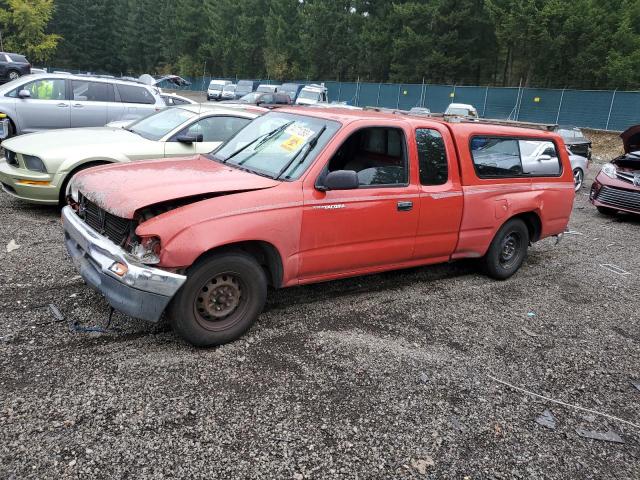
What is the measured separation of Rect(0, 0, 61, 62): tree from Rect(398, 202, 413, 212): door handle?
55.7 meters

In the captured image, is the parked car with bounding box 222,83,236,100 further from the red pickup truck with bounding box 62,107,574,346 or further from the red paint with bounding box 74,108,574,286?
the red paint with bounding box 74,108,574,286

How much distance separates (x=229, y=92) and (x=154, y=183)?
3572cm

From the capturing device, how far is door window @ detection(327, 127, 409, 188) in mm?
4516

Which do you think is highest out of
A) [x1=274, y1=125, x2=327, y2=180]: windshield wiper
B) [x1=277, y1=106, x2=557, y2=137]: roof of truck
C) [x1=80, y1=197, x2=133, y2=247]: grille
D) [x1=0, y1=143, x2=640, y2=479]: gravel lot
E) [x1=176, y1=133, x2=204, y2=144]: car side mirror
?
[x1=277, y1=106, x2=557, y2=137]: roof of truck

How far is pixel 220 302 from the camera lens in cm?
382

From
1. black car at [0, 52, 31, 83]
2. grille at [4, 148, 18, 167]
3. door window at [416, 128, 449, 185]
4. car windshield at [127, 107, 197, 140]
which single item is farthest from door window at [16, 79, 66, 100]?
black car at [0, 52, 31, 83]

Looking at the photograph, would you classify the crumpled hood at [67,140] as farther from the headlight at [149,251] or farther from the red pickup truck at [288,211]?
the headlight at [149,251]

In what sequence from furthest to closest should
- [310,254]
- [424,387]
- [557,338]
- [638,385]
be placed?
[557,338] → [310,254] → [638,385] → [424,387]

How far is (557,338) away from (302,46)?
58427 mm

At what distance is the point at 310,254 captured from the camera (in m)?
4.22

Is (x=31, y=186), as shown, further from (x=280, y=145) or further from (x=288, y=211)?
(x=288, y=211)

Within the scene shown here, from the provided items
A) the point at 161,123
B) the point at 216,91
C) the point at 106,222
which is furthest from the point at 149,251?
the point at 216,91

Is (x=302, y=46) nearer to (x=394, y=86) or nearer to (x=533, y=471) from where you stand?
(x=394, y=86)

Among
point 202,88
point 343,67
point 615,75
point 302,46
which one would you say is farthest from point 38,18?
point 615,75
